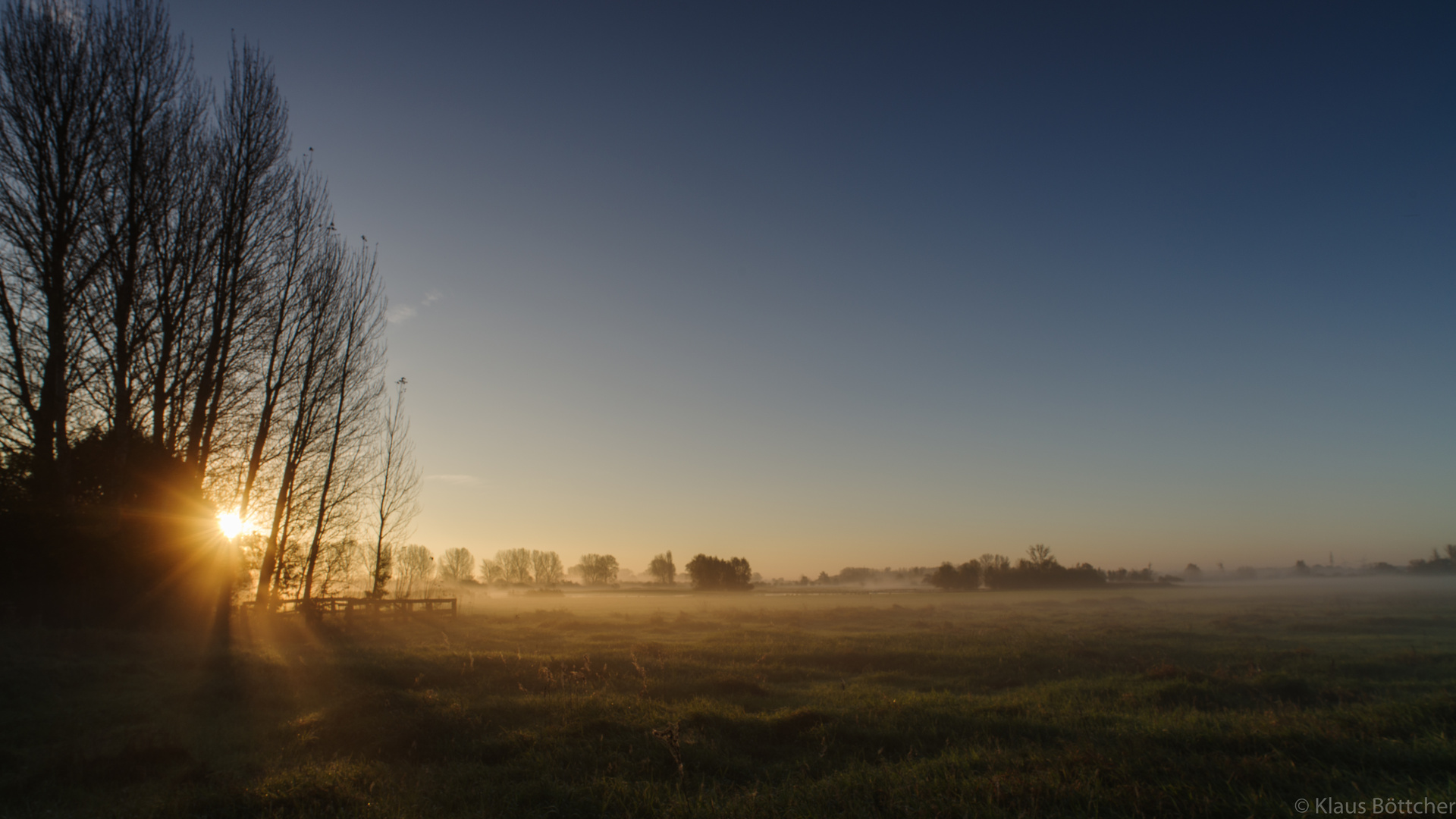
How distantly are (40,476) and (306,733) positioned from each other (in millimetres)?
11152

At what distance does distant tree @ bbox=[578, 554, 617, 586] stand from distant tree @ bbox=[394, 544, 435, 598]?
→ 282 ft

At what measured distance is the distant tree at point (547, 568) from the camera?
141m

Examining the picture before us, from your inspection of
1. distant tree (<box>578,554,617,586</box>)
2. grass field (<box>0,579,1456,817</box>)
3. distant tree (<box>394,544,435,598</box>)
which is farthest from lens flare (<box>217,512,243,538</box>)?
distant tree (<box>578,554,617,586</box>)

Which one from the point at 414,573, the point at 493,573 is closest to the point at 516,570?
the point at 493,573

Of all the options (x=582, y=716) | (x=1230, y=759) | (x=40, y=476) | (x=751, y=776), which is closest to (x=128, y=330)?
(x=40, y=476)

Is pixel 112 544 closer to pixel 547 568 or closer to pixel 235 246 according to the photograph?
pixel 235 246

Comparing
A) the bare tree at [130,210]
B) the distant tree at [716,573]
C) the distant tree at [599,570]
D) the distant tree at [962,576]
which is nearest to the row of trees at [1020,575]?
the distant tree at [962,576]

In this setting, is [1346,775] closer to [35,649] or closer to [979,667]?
[979,667]

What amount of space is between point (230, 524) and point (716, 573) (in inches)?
4133

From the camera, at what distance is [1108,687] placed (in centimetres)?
1420

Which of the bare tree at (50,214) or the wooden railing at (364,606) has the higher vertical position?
the bare tree at (50,214)

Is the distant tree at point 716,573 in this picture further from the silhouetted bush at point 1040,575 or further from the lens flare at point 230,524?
the lens flare at point 230,524

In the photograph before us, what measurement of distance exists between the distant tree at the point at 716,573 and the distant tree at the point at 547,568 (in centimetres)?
3947

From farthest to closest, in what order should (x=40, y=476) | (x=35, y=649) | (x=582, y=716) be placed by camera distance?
(x=40, y=476), (x=35, y=649), (x=582, y=716)
